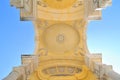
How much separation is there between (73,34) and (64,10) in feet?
4.82

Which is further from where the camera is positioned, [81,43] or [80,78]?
[81,43]

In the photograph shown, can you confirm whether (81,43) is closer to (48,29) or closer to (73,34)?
(73,34)

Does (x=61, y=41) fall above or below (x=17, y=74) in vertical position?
above

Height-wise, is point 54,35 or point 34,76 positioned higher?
point 54,35

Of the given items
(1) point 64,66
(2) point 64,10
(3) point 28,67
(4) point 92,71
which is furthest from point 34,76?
(2) point 64,10

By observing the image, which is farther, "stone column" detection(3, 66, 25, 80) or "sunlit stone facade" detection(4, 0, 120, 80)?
"sunlit stone facade" detection(4, 0, 120, 80)

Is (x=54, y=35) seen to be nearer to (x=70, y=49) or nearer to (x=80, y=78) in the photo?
(x=70, y=49)

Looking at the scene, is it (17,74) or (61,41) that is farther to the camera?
(61,41)

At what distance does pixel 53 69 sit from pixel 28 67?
72.0 inches

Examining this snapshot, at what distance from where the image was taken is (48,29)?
59.6ft

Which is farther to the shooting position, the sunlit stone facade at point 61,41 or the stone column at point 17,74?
the sunlit stone facade at point 61,41

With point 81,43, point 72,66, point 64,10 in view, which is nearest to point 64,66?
point 72,66

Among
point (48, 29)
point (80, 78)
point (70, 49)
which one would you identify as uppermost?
point (48, 29)

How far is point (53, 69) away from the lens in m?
17.4
